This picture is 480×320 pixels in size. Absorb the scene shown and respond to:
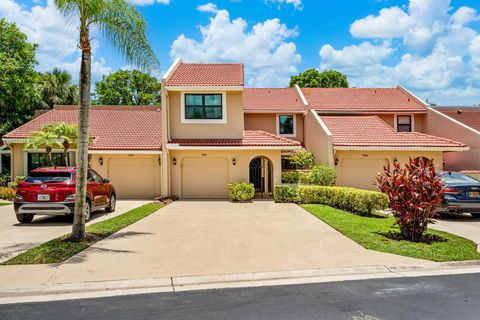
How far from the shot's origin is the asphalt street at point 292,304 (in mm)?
5035

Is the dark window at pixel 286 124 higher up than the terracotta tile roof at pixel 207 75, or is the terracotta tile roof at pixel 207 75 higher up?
the terracotta tile roof at pixel 207 75

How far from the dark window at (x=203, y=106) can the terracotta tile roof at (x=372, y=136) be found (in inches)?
254

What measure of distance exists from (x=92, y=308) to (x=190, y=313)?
1.41 metres

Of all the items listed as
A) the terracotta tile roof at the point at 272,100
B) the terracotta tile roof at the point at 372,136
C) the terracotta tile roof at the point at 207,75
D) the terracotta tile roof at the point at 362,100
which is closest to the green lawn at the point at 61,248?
the terracotta tile roof at the point at 207,75

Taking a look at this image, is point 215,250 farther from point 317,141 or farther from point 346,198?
point 317,141

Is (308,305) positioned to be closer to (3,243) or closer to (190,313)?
(190,313)

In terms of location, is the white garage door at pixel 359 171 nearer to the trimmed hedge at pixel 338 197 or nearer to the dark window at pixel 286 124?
the trimmed hedge at pixel 338 197

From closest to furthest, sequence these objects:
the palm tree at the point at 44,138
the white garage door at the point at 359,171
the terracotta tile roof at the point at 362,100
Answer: the palm tree at the point at 44,138
the white garage door at the point at 359,171
the terracotta tile roof at the point at 362,100

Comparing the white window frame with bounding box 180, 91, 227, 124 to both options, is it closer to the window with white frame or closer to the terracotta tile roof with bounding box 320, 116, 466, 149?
the terracotta tile roof with bounding box 320, 116, 466, 149

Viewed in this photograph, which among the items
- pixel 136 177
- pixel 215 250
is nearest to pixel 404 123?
pixel 136 177

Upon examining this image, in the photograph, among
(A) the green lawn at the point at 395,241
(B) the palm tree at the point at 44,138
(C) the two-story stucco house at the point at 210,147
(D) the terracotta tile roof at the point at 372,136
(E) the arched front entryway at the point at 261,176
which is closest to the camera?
(A) the green lawn at the point at 395,241

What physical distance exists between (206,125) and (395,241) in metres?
13.2

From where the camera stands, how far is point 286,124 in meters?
26.1

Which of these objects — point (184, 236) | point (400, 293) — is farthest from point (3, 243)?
point (400, 293)
